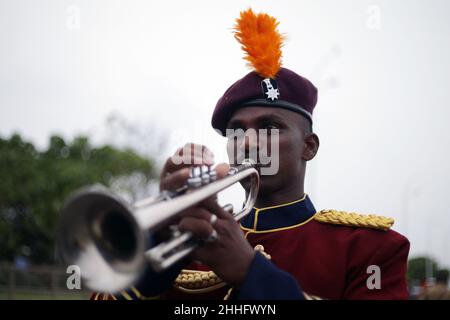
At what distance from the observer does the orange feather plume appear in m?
3.25

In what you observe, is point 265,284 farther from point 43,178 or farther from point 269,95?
point 43,178

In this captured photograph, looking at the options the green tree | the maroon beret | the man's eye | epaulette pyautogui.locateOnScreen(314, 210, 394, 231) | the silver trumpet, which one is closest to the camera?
the silver trumpet

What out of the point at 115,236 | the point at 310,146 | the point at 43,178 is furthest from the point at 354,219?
the point at 43,178

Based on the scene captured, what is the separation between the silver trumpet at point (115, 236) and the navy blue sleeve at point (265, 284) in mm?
315

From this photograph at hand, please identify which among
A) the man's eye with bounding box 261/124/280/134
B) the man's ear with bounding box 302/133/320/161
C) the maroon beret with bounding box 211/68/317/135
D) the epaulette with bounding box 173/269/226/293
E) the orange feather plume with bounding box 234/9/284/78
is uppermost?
the orange feather plume with bounding box 234/9/284/78

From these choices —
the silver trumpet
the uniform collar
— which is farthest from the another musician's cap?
the silver trumpet

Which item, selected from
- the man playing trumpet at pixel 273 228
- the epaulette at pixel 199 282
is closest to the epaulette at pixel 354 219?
the man playing trumpet at pixel 273 228

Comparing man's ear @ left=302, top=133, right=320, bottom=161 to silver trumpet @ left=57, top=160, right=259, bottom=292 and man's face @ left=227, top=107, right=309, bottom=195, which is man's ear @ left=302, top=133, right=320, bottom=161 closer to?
man's face @ left=227, top=107, right=309, bottom=195

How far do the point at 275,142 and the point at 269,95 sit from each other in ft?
1.09

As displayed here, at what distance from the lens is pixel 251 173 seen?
113 inches

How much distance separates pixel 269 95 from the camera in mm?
3174

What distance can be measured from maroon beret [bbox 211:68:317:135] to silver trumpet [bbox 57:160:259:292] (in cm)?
114

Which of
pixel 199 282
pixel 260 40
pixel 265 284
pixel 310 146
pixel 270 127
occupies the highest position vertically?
pixel 260 40
